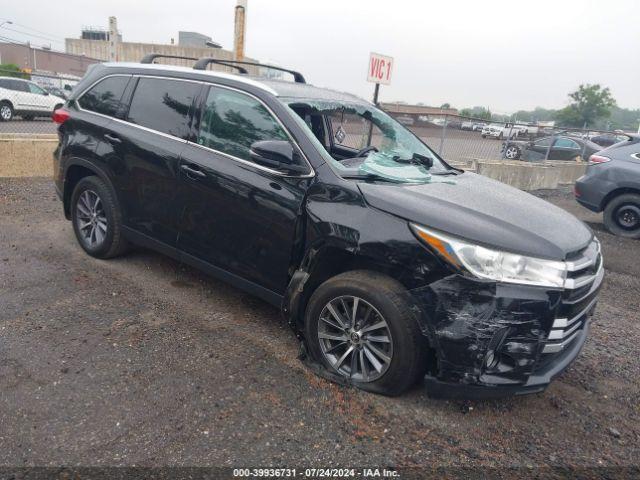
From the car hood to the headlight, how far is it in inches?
1.6

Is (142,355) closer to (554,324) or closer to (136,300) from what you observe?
(136,300)

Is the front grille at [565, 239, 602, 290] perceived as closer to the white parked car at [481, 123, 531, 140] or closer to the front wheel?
the white parked car at [481, 123, 531, 140]

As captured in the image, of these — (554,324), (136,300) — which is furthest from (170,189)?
(554,324)

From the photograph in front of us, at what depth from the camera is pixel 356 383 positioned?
2.98 meters

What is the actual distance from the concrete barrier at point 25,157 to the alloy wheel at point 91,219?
3.69 meters

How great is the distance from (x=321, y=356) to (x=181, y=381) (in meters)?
0.88

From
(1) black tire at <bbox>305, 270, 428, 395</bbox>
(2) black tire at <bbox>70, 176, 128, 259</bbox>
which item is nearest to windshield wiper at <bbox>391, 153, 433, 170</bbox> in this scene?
(1) black tire at <bbox>305, 270, 428, 395</bbox>

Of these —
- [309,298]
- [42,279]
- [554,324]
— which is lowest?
[42,279]

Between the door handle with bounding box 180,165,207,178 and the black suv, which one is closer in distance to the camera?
the black suv

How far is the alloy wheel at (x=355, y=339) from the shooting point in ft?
9.32

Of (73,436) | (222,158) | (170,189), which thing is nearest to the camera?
(73,436)

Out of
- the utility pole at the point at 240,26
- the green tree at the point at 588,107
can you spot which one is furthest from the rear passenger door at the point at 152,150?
the green tree at the point at 588,107

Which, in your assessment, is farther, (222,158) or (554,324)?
(222,158)

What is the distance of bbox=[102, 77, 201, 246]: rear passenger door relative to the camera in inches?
150
